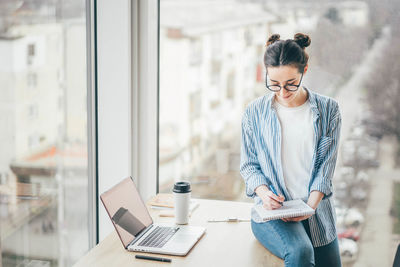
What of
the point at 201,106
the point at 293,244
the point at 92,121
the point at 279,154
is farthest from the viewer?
the point at 201,106

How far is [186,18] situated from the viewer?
271 cm

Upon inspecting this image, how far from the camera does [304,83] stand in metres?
2.58

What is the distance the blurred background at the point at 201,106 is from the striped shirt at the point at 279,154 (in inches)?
25.1

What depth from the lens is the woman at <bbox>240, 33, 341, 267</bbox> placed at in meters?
1.92

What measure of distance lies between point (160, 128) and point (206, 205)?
Result: 0.57m

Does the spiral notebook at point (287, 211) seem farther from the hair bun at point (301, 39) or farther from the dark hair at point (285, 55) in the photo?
the hair bun at point (301, 39)

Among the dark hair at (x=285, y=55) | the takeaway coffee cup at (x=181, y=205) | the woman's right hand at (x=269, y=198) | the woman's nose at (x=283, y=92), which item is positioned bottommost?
the takeaway coffee cup at (x=181, y=205)

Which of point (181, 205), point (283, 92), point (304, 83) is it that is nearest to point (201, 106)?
point (304, 83)

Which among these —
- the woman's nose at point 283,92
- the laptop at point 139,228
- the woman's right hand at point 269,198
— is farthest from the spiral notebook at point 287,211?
the woman's nose at point 283,92

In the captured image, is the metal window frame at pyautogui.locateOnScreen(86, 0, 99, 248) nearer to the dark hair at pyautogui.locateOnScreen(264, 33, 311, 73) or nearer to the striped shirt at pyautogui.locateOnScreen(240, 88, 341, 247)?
the striped shirt at pyautogui.locateOnScreen(240, 88, 341, 247)

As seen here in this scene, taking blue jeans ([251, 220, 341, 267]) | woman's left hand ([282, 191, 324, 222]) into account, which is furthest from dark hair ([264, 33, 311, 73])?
blue jeans ([251, 220, 341, 267])

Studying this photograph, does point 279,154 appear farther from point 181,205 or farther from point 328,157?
point 181,205

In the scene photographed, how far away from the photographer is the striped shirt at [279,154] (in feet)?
6.37

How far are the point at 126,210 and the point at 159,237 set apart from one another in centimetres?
16
